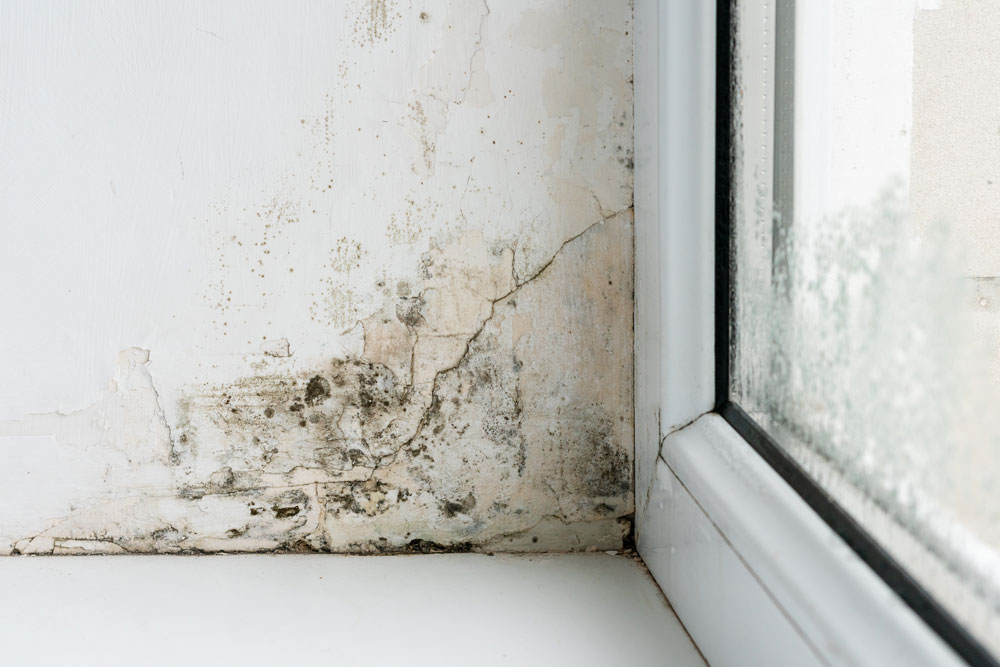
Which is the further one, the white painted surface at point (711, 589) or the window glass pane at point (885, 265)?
the white painted surface at point (711, 589)

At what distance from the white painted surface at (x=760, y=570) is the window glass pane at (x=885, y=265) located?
0.04m

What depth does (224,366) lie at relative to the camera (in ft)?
3.86

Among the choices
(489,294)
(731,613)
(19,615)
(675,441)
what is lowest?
(19,615)

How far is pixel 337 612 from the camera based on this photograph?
1.04 metres

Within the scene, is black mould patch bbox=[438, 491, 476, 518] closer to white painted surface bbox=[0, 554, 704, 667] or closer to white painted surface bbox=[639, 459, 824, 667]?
white painted surface bbox=[0, 554, 704, 667]

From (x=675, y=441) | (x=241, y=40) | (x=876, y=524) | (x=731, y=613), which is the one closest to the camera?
(x=876, y=524)

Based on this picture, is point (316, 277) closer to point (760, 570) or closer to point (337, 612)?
point (337, 612)

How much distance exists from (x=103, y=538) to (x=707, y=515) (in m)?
0.93

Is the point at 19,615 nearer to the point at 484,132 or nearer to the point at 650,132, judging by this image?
the point at 484,132

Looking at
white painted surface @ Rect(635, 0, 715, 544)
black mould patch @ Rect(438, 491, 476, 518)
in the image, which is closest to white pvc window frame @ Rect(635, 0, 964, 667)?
white painted surface @ Rect(635, 0, 715, 544)

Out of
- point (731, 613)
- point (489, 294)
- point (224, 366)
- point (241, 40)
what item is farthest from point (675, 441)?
point (241, 40)

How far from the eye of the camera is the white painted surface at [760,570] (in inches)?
21.5

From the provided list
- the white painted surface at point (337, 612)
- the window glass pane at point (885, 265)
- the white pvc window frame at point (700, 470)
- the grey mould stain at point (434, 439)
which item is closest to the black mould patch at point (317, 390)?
the grey mould stain at point (434, 439)

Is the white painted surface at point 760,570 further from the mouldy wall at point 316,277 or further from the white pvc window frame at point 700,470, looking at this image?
the mouldy wall at point 316,277
